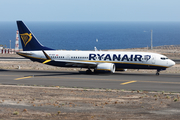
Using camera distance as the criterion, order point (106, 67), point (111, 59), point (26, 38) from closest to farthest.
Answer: point (106, 67) < point (111, 59) < point (26, 38)

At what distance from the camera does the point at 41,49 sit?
4888 cm

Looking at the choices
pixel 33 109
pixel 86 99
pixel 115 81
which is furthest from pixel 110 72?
pixel 33 109

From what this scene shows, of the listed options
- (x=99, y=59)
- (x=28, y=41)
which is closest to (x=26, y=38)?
(x=28, y=41)

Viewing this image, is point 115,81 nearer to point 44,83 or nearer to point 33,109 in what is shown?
point 44,83

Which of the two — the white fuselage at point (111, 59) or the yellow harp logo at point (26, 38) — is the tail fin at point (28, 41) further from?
the white fuselage at point (111, 59)

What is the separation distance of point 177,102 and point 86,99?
8087mm

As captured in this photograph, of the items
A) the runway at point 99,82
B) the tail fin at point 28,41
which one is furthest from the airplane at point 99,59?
the runway at point 99,82

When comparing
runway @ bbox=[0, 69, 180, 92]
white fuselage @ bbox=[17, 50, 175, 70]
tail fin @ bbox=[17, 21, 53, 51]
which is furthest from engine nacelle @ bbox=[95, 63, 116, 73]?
tail fin @ bbox=[17, 21, 53, 51]

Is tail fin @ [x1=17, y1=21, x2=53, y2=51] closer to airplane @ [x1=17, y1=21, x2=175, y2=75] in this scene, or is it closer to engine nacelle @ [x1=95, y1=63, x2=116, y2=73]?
airplane @ [x1=17, y1=21, x2=175, y2=75]

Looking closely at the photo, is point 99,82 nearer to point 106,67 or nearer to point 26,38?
point 106,67

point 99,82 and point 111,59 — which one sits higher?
point 111,59

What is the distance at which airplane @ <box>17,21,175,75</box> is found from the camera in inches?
1719

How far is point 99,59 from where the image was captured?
149ft

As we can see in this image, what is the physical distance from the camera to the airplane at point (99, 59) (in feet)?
143
